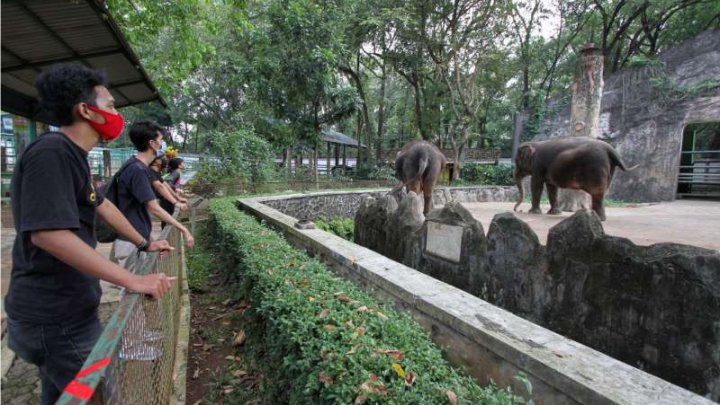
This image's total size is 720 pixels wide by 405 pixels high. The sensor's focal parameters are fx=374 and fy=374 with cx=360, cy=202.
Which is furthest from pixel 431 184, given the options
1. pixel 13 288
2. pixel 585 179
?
pixel 13 288

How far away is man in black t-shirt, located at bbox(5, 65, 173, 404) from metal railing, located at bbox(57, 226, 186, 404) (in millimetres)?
196

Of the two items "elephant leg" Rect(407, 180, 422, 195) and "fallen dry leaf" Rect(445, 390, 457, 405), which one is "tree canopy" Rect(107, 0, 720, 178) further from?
"fallen dry leaf" Rect(445, 390, 457, 405)

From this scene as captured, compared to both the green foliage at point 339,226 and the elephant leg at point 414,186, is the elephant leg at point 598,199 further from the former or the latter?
the green foliage at point 339,226

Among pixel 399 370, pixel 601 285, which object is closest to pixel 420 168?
pixel 601 285

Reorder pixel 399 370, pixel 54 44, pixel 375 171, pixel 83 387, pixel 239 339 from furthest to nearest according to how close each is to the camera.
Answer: pixel 375 171
pixel 54 44
pixel 239 339
pixel 399 370
pixel 83 387

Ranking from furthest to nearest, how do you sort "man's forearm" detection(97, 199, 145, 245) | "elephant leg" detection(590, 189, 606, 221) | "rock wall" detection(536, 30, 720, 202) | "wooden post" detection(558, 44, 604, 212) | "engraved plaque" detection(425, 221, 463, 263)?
"rock wall" detection(536, 30, 720, 202) → "wooden post" detection(558, 44, 604, 212) → "elephant leg" detection(590, 189, 606, 221) → "engraved plaque" detection(425, 221, 463, 263) → "man's forearm" detection(97, 199, 145, 245)

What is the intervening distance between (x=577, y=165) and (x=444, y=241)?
3228mm

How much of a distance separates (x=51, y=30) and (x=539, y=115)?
18990mm

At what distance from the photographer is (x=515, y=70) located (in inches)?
864

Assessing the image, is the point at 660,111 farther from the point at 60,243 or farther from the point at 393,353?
the point at 60,243

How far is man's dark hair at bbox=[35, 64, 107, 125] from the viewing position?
5.41 feet

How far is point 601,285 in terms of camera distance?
2811 mm

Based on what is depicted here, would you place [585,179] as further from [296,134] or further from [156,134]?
[296,134]

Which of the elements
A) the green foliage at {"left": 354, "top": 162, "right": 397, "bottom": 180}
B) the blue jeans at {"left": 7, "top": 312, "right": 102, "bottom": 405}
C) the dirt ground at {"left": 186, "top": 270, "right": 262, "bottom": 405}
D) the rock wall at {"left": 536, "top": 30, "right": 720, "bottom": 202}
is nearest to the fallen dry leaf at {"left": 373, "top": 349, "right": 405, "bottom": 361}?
the blue jeans at {"left": 7, "top": 312, "right": 102, "bottom": 405}
